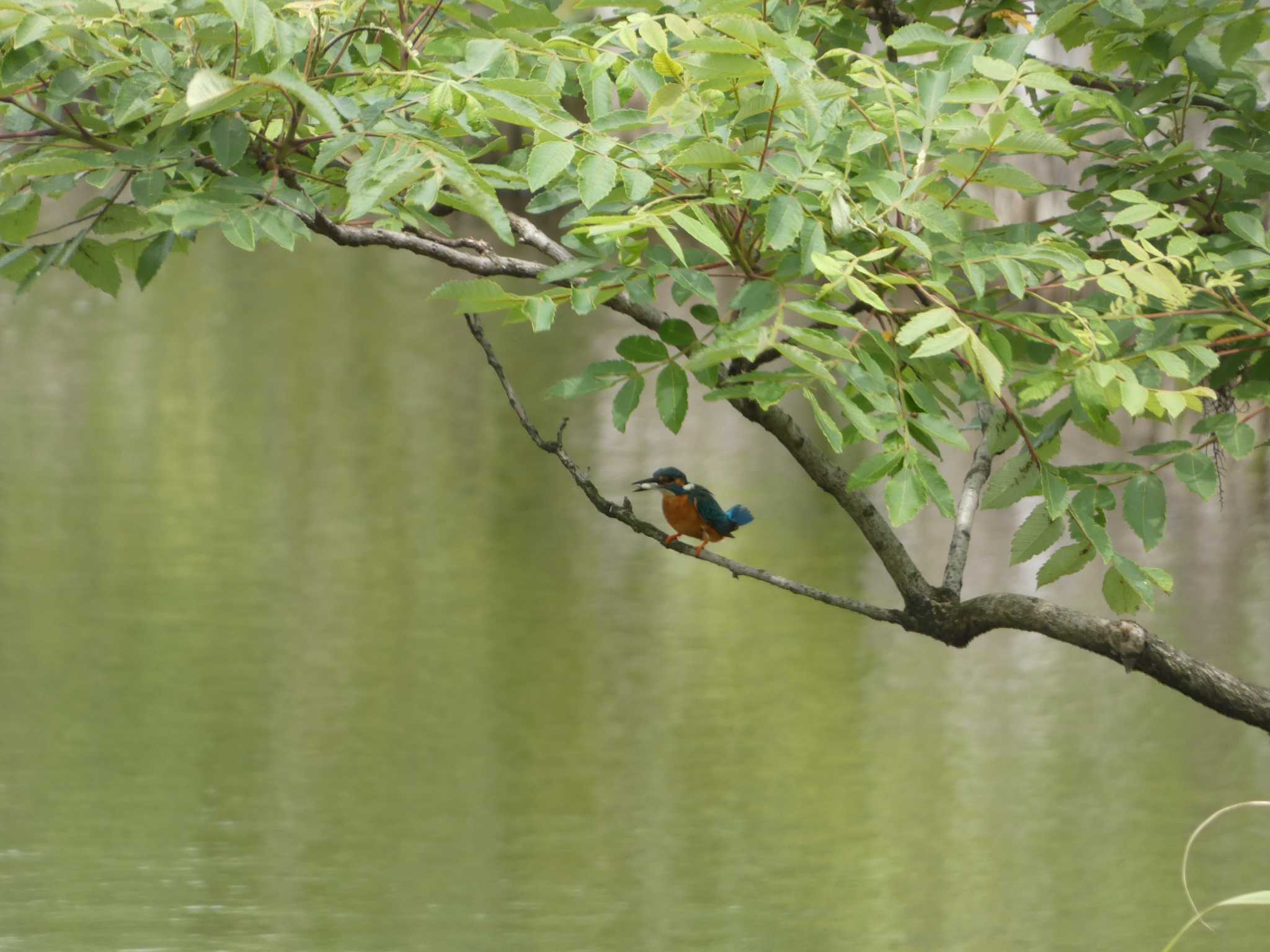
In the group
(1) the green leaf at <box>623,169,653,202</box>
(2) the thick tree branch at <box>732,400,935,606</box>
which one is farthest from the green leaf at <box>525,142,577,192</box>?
(2) the thick tree branch at <box>732,400,935,606</box>

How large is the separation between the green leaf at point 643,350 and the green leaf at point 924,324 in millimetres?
634

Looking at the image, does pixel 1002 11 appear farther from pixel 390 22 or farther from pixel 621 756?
pixel 621 756

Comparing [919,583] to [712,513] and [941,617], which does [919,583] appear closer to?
[941,617]

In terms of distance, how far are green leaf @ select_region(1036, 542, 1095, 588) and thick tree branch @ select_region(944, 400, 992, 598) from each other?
0.58ft

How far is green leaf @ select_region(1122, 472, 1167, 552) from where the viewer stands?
11.8 ft

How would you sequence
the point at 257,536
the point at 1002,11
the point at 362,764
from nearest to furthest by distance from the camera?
the point at 1002,11
the point at 362,764
the point at 257,536

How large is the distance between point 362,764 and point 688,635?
3.42m

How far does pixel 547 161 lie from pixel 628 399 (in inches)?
27.2

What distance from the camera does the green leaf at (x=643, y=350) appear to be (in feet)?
11.1

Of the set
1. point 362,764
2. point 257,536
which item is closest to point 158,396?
point 257,536

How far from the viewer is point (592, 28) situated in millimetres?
3979

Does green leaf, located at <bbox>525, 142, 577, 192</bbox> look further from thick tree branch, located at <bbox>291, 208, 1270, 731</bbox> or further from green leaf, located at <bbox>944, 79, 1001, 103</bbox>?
green leaf, located at <bbox>944, 79, 1001, 103</bbox>

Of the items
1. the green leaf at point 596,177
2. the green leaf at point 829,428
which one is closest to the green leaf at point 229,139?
the green leaf at point 596,177

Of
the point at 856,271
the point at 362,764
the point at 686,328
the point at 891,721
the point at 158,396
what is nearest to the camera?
the point at 856,271
